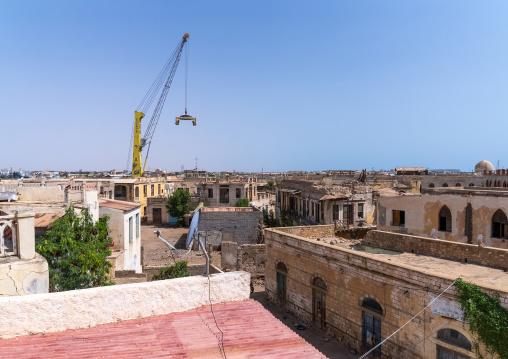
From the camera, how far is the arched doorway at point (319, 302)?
15.8 metres

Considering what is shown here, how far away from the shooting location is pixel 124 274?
52.0ft

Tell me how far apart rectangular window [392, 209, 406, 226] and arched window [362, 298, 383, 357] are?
12.0 metres

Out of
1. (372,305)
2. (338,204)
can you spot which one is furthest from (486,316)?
(338,204)

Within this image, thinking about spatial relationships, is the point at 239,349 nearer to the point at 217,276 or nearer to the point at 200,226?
the point at 217,276

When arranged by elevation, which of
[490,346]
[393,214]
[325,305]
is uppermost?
[393,214]

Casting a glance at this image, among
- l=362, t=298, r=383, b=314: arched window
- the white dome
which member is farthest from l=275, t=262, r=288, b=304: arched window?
the white dome

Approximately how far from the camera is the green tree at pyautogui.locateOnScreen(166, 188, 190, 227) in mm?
45969

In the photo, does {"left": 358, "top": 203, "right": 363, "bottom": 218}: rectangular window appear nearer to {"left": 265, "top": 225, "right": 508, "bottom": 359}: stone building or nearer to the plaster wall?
{"left": 265, "top": 225, "right": 508, "bottom": 359}: stone building

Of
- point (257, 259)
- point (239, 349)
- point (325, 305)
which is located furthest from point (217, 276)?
point (257, 259)

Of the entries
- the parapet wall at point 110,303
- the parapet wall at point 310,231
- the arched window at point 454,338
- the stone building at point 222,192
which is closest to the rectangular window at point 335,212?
the parapet wall at point 310,231

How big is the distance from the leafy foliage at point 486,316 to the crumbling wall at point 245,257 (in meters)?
14.9

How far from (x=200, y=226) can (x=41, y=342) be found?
27505 millimetres

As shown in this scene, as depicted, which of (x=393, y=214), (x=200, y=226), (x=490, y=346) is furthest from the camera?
(x=200, y=226)

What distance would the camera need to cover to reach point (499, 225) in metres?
19.6
